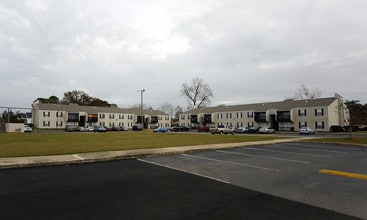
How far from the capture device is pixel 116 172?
398 inches

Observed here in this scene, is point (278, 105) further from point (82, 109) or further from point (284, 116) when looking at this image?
point (82, 109)

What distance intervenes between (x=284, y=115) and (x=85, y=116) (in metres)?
58.4

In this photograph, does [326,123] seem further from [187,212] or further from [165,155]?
[187,212]

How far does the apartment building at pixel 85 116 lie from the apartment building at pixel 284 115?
2239 centimetres

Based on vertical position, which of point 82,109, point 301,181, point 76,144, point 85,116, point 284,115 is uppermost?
point 82,109

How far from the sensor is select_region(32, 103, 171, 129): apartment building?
7656 cm

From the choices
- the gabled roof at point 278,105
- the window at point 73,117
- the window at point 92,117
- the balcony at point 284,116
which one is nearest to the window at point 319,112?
the gabled roof at point 278,105

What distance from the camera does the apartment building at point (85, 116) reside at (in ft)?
251

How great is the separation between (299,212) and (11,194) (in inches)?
274

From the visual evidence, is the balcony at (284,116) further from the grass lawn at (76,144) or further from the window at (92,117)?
the window at (92,117)

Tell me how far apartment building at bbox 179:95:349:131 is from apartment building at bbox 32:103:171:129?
22.4 meters

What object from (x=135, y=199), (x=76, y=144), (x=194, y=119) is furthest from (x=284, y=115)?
(x=135, y=199)

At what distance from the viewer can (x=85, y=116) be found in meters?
83.6

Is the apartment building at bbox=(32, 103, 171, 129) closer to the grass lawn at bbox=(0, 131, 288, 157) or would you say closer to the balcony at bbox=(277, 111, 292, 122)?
the balcony at bbox=(277, 111, 292, 122)
